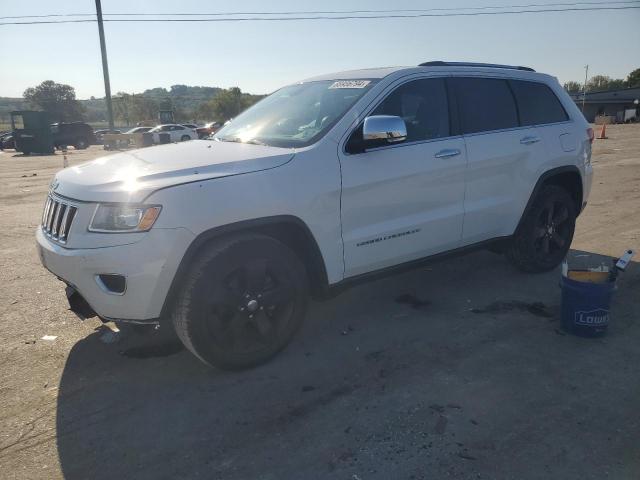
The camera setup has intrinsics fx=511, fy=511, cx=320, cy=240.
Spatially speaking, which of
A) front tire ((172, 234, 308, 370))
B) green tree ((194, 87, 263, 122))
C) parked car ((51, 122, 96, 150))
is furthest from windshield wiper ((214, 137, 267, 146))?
green tree ((194, 87, 263, 122))

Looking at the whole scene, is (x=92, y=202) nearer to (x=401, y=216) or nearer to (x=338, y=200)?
(x=338, y=200)

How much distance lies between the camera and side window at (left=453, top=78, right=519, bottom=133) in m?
4.26

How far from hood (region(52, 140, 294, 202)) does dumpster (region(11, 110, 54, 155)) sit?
1096 inches

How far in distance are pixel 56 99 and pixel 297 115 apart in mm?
103075

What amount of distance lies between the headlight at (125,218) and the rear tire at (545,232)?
343 centimetres

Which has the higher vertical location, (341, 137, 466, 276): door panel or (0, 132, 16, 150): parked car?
(0, 132, 16, 150): parked car

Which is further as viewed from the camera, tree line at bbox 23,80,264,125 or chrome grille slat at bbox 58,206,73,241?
tree line at bbox 23,80,264,125

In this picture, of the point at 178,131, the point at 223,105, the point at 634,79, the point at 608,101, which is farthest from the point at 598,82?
the point at 178,131

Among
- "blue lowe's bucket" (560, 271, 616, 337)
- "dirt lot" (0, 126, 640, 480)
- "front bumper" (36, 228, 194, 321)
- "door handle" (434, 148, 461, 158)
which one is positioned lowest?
"dirt lot" (0, 126, 640, 480)

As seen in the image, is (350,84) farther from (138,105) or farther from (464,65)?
(138,105)

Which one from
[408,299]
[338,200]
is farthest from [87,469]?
[408,299]

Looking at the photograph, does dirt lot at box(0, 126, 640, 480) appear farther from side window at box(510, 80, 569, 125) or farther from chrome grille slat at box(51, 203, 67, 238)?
side window at box(510, 80, 569, 125)

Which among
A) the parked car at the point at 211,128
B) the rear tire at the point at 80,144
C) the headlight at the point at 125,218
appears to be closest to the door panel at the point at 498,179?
the parked car at the point at 211,128

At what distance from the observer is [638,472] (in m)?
2.36
